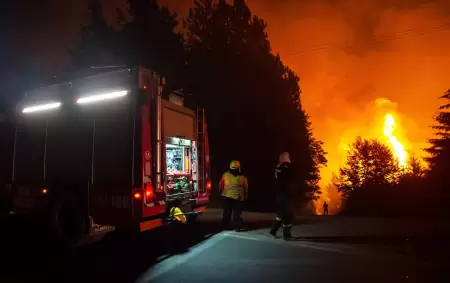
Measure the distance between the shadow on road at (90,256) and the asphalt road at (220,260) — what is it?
0.01 metres

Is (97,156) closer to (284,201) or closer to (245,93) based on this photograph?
(284,201)

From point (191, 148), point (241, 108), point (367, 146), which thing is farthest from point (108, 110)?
point (367, 146)

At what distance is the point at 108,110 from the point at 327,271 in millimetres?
4151

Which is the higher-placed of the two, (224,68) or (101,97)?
(224,68)

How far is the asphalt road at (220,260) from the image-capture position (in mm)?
5215

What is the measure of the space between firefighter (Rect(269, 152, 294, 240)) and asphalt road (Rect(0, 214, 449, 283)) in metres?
0.31

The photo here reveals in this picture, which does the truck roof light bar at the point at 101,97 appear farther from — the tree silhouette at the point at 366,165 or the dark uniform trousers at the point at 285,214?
the tree silhouette at the point at 366,165

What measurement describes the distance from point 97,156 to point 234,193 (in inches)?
129

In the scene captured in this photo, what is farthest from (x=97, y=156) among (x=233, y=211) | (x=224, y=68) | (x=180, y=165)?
(x=224, y=68)

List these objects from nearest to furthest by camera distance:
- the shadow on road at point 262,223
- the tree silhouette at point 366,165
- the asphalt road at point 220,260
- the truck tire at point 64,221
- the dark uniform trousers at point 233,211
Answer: the asphalt road at point 220,260 < the truck tire at point 64,221 < the dark uniform trousers at point 233,211 < the shadow on road at point 262,223 < the tree silhouette at point 366,165

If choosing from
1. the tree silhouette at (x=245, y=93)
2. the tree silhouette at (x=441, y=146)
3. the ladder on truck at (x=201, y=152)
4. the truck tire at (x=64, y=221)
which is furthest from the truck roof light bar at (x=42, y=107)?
the tree silhouette at (x=441, y=146)

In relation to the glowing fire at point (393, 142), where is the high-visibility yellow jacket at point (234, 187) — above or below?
below

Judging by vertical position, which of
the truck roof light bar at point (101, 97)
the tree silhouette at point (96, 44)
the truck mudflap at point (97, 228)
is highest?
the tree silhouette at point (96, 44)

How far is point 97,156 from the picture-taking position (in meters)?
6.59
